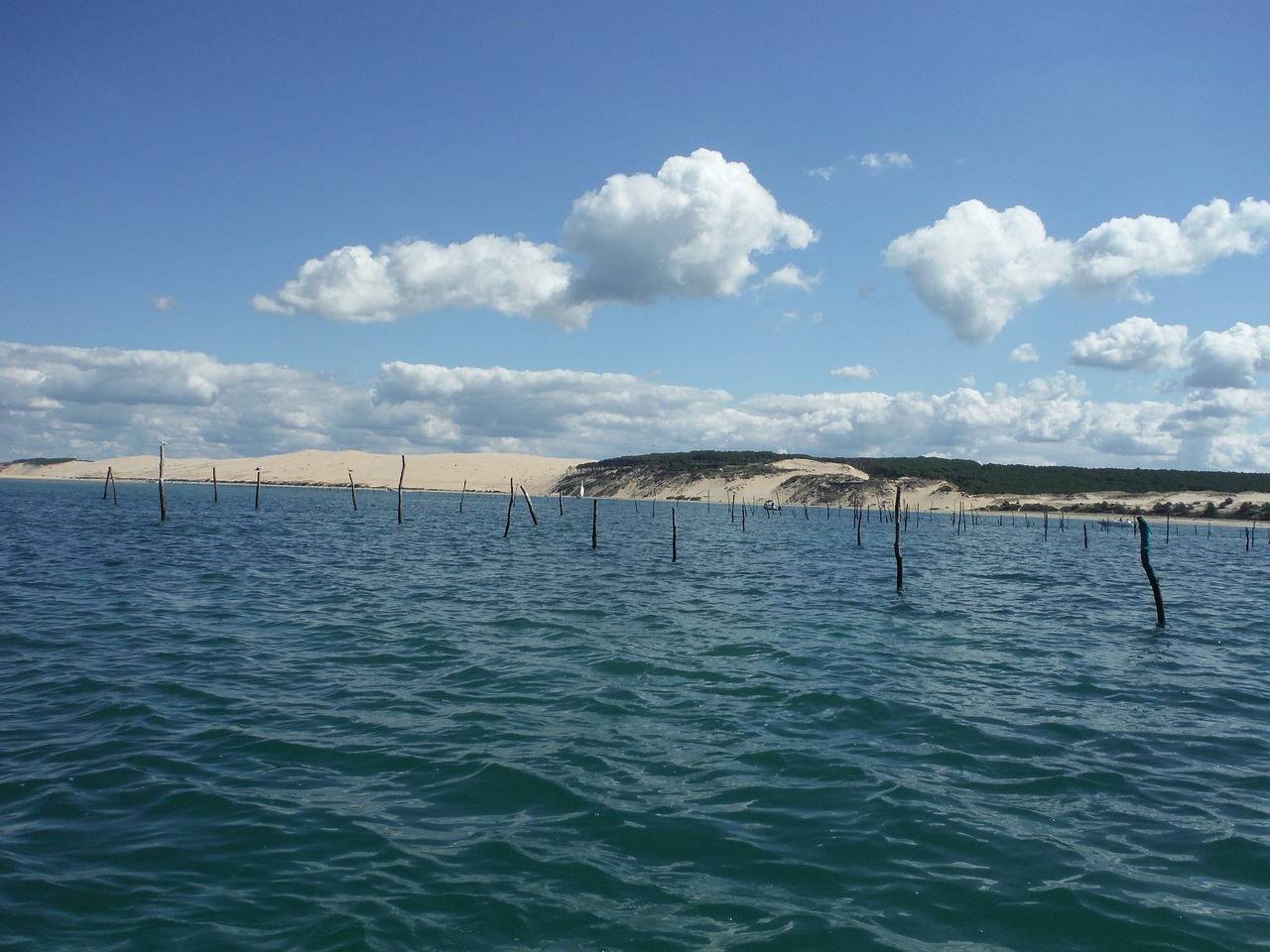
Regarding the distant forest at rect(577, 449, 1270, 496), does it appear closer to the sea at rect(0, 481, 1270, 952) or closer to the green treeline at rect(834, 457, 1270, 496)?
the green treeline at rect(834, 457, 1270, 496)

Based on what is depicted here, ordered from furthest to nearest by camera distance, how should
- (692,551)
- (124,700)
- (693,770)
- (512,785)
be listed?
1. (692,551)
2. (124,700)
3. (693,770)
4. (512,785)

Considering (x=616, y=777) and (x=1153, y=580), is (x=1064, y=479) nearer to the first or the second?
(x=1153, y=580)

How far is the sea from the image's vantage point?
6.22 meters

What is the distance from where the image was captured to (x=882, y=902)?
6496mm

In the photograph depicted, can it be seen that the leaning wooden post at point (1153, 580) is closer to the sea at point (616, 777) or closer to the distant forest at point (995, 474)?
the sea at point (616, 777)

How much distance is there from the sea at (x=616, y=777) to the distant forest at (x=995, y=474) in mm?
109371

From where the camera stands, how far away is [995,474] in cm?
14375

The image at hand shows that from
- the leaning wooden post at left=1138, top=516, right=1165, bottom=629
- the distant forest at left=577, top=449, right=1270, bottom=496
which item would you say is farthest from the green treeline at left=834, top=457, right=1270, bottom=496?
the leaning wooden post at left=1138, top=516, right=1165, bottom=629

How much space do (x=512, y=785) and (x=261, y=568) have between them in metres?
22.0

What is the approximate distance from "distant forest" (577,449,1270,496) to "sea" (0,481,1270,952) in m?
109

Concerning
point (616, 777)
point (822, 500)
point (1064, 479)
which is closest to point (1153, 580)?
point (616, 777)

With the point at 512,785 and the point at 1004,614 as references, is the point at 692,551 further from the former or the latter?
the point at 512,785

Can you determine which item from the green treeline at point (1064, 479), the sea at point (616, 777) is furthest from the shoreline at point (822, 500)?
the sea at point (616, 777)

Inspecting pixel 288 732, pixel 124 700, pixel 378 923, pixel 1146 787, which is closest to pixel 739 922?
pixel 378 923
